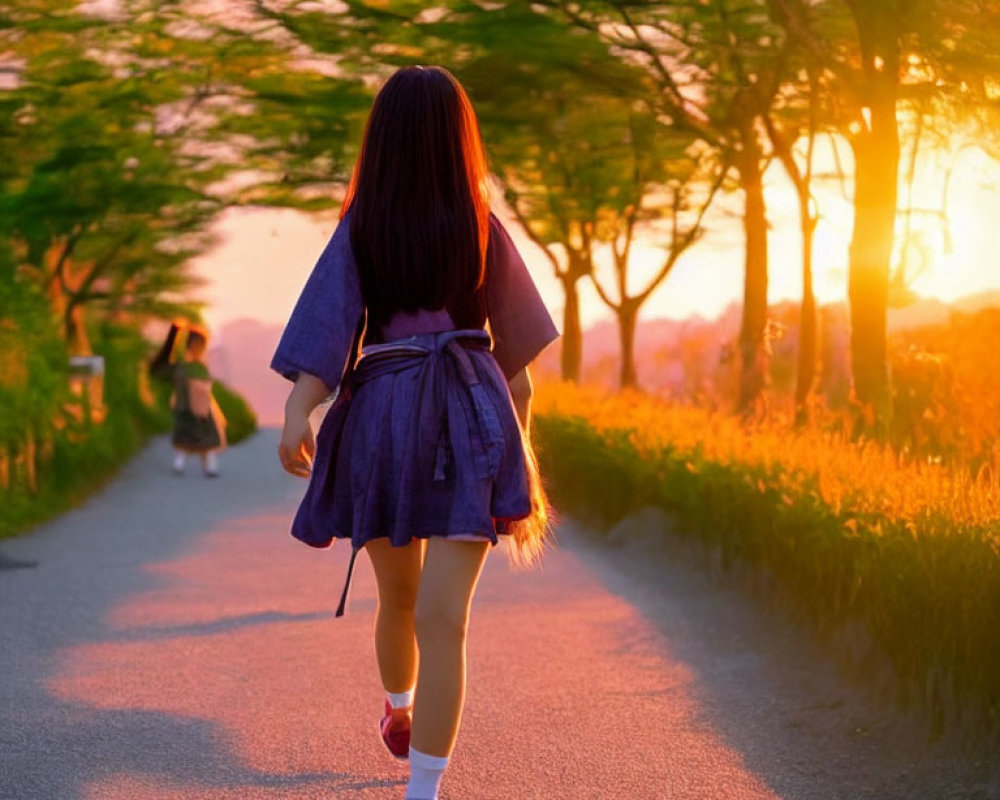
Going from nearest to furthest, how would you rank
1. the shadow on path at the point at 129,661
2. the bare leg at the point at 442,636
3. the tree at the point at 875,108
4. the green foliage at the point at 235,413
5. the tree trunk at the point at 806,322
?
the bare leg at the point at 442,636, the shadow on path at the point at 129,661, the tree at the point at 875,108, the tree trunk at the point at 806,322, the green foliage at the point at 235,413

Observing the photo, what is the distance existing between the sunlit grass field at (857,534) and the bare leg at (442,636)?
6.42 ft

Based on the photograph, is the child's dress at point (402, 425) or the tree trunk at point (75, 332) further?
the tree trunk at point (75, 332)

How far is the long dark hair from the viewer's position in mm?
3385

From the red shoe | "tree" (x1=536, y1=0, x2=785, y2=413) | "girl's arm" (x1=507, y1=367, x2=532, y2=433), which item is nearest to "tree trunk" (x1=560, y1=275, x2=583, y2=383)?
"tree" (x1=536, y1=0, x2=785, y2=413)

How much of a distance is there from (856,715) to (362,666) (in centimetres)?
207

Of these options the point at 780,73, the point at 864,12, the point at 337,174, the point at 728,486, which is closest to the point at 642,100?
the point at 780,73

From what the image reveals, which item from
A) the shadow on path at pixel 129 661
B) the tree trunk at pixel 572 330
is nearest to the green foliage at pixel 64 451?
the shadow on path at pixel 129 661

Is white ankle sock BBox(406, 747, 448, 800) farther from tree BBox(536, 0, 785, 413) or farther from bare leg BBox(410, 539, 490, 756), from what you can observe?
tree BBox(536, 0, 785, 413)

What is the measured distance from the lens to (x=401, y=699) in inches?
153

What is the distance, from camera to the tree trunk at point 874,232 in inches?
416

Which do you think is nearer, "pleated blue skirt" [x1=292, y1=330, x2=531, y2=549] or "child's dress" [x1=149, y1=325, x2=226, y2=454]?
"pleated blue skirt" [x1=292, y1=330, x2=531, y2=549]

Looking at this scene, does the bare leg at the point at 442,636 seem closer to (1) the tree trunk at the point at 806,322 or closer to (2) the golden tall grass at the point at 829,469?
(2) the golden tall grass at the point at 829,469

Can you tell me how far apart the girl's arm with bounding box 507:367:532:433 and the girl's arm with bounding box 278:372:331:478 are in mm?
538

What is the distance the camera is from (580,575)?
27.6ft
